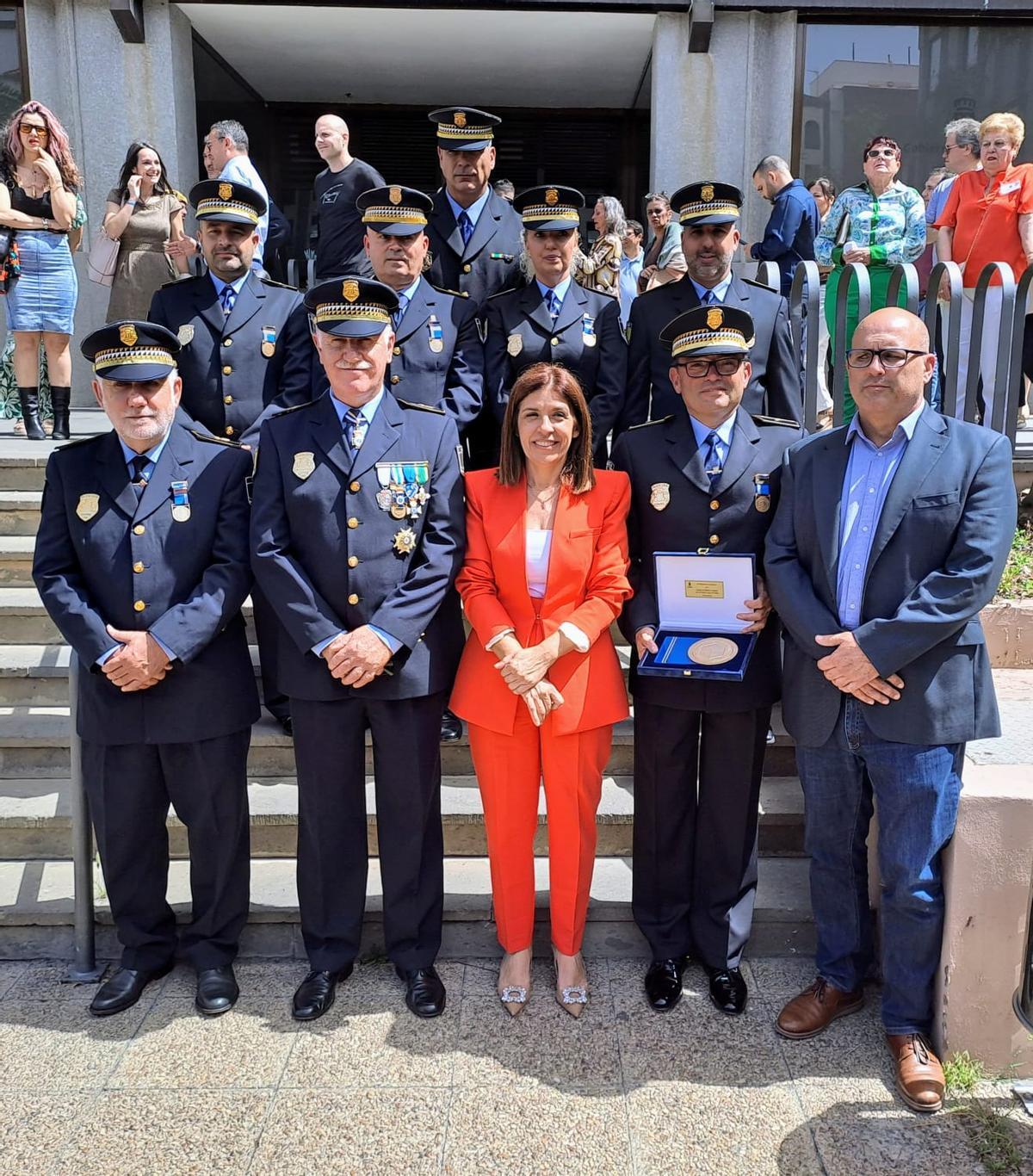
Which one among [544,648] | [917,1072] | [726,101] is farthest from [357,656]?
[726,101]

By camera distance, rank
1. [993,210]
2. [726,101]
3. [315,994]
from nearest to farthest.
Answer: [315,994] → [993,210] → [726,101]

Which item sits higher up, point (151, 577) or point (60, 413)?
point (60, 413)

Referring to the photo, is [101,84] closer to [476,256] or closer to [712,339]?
[476,256]

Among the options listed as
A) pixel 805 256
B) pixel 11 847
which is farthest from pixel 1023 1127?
pixel 805 256

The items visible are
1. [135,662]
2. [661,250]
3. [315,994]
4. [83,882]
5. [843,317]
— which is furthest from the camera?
[661,250]

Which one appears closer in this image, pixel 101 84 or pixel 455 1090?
pixel 455 1090

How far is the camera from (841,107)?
9.47 m

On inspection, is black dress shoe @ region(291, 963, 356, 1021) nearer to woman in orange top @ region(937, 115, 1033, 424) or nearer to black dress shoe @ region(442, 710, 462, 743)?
black dress shoe @ region(442, 710, 462, 743)

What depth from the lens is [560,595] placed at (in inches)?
134

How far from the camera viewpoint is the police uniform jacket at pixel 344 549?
3357 millimetres

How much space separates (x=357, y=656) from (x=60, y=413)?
14.5 feet

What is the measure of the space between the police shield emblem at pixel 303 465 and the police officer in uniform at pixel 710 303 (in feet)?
4.74

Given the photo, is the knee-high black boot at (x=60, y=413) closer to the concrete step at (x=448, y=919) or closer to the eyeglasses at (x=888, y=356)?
the concrete step at (x=448, y=919)

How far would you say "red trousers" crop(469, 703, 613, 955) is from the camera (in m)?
3.46
